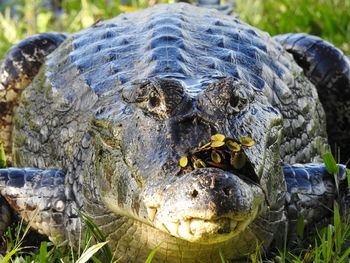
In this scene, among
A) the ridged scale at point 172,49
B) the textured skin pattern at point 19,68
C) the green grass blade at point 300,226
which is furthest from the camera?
the textured skin pattern at point 19,68

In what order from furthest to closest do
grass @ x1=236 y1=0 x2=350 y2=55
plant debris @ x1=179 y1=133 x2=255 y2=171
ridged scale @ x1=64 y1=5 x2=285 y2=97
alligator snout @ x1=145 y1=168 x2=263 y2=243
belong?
grass @ x1=236 y1=0 x2=350 y2=55 < ridged scale @ x1=64 y1=5 x2=285 y2=97 < plant debris @ x1=179 y1=133 x2=255 y2=171 < alligator snout @ x1=145 y1=168 x2=263 y2=243

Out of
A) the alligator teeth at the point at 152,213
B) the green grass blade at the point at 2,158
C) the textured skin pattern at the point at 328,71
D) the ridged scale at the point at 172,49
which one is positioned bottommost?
the green grass blade at the point at 2,158

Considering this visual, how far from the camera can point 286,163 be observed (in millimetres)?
4441

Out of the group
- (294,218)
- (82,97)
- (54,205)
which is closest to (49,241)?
(54,205)

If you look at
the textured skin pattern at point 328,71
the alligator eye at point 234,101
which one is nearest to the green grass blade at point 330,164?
the alligator eye at point 234,101

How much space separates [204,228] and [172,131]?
50 centimetres

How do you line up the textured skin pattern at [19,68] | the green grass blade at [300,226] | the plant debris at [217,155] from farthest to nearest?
the textured skin pattern at [19,68] → the green grass blade at [300,226] → the plant debris at [217,155]

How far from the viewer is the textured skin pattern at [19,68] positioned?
5414 mm

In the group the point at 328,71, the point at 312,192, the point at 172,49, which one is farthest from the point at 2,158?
the point at 328,71

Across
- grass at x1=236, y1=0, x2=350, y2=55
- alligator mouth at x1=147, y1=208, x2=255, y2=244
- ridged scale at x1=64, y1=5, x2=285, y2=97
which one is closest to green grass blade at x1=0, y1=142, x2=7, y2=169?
ridged scale at x1=64, y1=5, x2=285, y2=97

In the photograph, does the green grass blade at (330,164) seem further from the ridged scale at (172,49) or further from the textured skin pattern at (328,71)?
the textured skin pattern at (328,71)

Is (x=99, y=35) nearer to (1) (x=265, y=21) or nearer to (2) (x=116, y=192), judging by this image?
(2) (x=116, y=192)

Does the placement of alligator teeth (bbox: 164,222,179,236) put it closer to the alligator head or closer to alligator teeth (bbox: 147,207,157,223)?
the alligator head

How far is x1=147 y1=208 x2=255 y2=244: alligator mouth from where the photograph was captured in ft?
9.23
